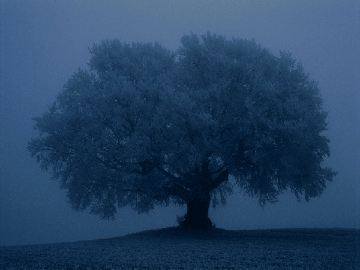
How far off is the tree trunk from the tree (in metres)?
0.06

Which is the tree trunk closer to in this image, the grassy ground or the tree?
the tree

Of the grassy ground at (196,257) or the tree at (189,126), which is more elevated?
the tree at (189,126)

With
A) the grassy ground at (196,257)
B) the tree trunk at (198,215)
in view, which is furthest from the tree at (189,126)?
the grassy ground at (196,257)

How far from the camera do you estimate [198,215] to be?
28.1 m

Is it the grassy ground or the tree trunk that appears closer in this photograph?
the grassy ground

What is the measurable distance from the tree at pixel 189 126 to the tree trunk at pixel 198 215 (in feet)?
0.21

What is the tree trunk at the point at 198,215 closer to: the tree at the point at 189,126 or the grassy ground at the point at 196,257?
the tree at the point at 189,126

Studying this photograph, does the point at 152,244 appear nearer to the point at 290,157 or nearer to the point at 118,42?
the point at 290,157

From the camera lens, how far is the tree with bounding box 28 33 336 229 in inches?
938

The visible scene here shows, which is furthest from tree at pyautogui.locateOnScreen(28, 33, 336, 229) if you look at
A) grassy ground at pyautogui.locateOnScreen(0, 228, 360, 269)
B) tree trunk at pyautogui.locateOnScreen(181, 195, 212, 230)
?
grassy ground at pyautogui.locateOnScreen(0, 228, 360, 269)

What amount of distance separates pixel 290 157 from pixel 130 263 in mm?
12316

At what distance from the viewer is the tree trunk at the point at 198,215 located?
27906 mm

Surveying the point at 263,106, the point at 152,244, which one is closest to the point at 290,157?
the point at 263,106

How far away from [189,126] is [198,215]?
7.26 m
